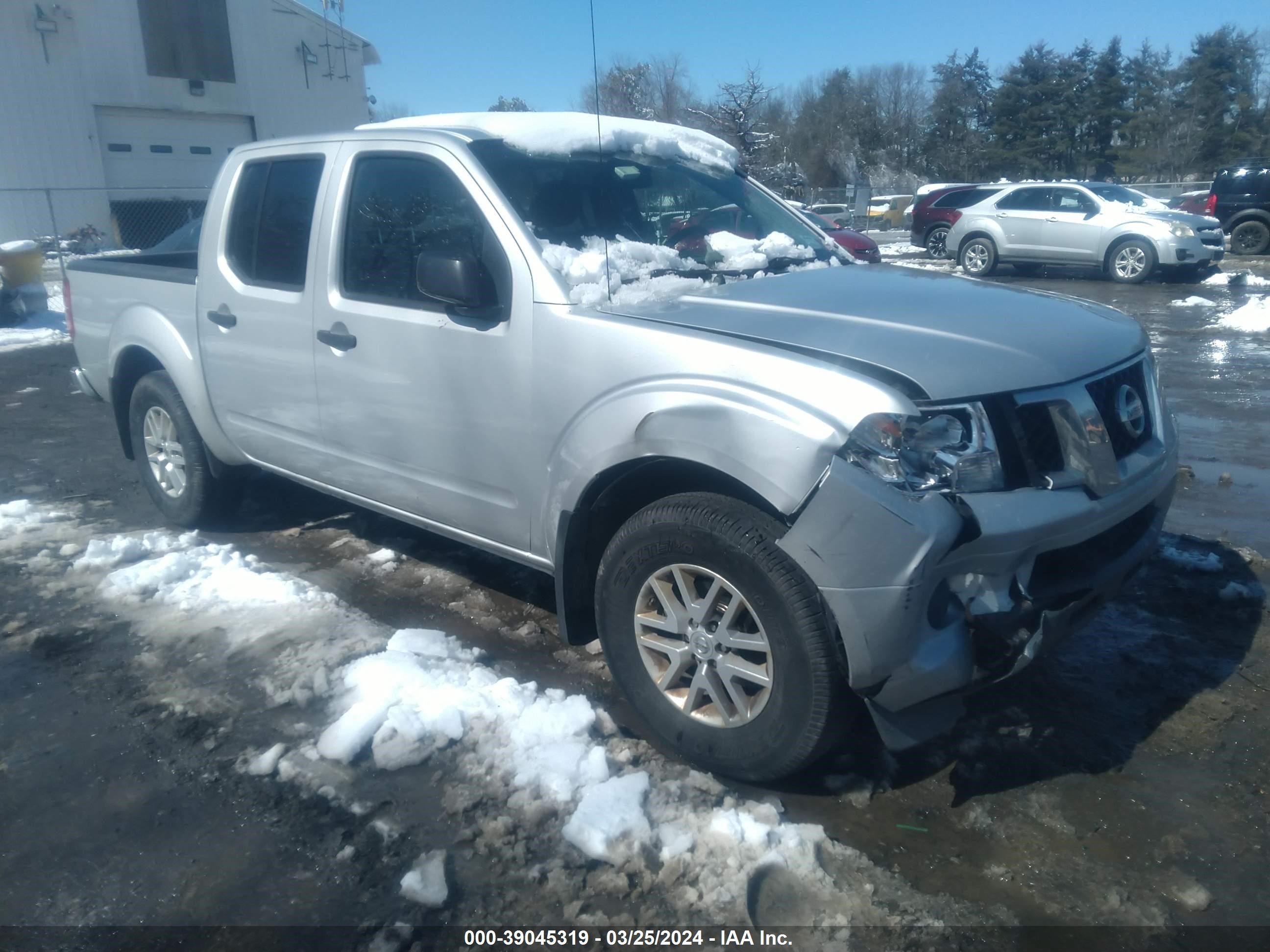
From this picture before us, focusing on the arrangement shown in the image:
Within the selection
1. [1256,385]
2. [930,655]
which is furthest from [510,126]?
[1256,385]

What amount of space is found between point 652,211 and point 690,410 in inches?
56.1

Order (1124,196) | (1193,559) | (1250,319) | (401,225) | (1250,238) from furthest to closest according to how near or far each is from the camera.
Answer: (1250,238) < (1124,196) < (1250,319) < (1193,559) < (401,225)

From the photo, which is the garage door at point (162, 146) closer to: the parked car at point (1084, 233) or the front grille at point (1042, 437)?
the parked car at point (1084, 233)

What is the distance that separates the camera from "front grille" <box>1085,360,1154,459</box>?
9.77 feet

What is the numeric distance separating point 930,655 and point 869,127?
188 feet

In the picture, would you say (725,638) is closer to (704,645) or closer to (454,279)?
(704,645)

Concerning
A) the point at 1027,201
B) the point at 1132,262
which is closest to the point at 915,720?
the point at 1132,262

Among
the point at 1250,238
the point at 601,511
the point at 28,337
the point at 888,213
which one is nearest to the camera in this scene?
the point at 601,511

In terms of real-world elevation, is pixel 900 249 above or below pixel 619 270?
below

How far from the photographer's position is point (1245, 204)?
1938cm

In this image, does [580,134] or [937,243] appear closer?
[580,134]

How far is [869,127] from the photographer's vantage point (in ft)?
181

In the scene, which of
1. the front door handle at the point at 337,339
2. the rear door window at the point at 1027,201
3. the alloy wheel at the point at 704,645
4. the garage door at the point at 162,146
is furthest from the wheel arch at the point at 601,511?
the garage door at the point at 162,146

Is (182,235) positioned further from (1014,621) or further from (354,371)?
(1014,621)
